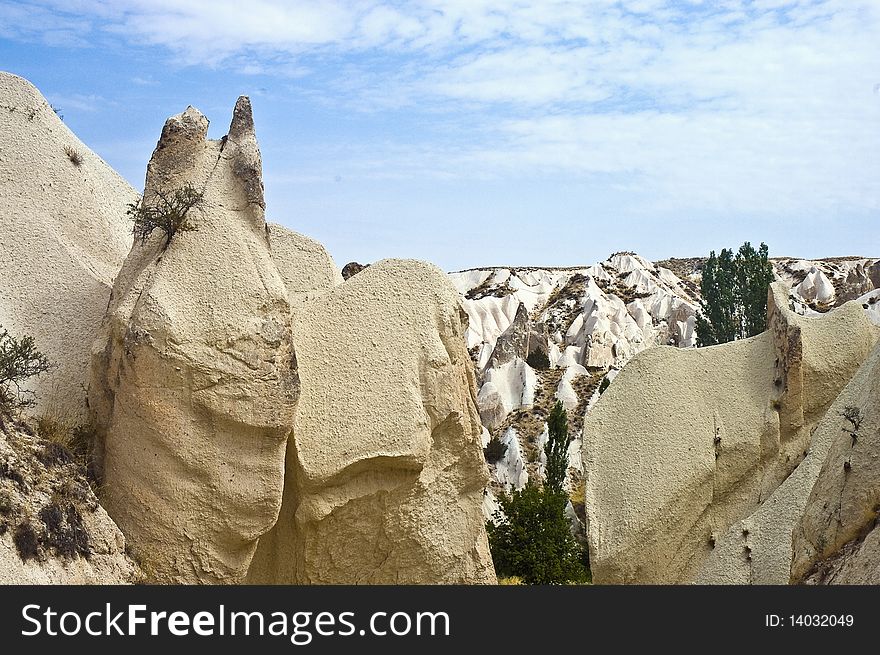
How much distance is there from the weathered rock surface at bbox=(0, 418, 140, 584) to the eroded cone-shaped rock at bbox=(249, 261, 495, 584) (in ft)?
7.94

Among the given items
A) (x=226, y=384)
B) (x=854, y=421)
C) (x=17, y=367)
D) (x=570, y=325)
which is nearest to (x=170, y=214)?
(x=226, y=384)

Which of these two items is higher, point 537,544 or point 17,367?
point 17,367

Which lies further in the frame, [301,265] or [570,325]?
[570,325]

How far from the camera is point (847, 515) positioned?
10.3m

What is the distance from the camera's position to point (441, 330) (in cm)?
1272

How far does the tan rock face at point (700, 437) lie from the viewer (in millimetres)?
16625

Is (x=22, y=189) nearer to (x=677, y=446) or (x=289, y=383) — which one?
(x=289, y=383)

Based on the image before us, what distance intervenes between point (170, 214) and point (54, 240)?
2.47m

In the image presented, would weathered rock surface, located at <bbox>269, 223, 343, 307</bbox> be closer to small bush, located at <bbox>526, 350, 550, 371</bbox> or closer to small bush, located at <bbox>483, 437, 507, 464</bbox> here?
small bush, located at <bbox>483, 437, 507, 464</bbox>

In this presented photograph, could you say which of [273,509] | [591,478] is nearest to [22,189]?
[273,509]

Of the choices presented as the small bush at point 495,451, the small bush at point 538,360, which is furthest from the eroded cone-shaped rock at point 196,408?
the small bush at point 538,360

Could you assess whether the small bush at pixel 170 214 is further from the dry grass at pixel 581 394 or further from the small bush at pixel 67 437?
the dry grass at pixel 581 394

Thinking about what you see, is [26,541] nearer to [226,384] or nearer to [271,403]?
[226,384]

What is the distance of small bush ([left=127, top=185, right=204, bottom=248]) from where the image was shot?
11266mm
